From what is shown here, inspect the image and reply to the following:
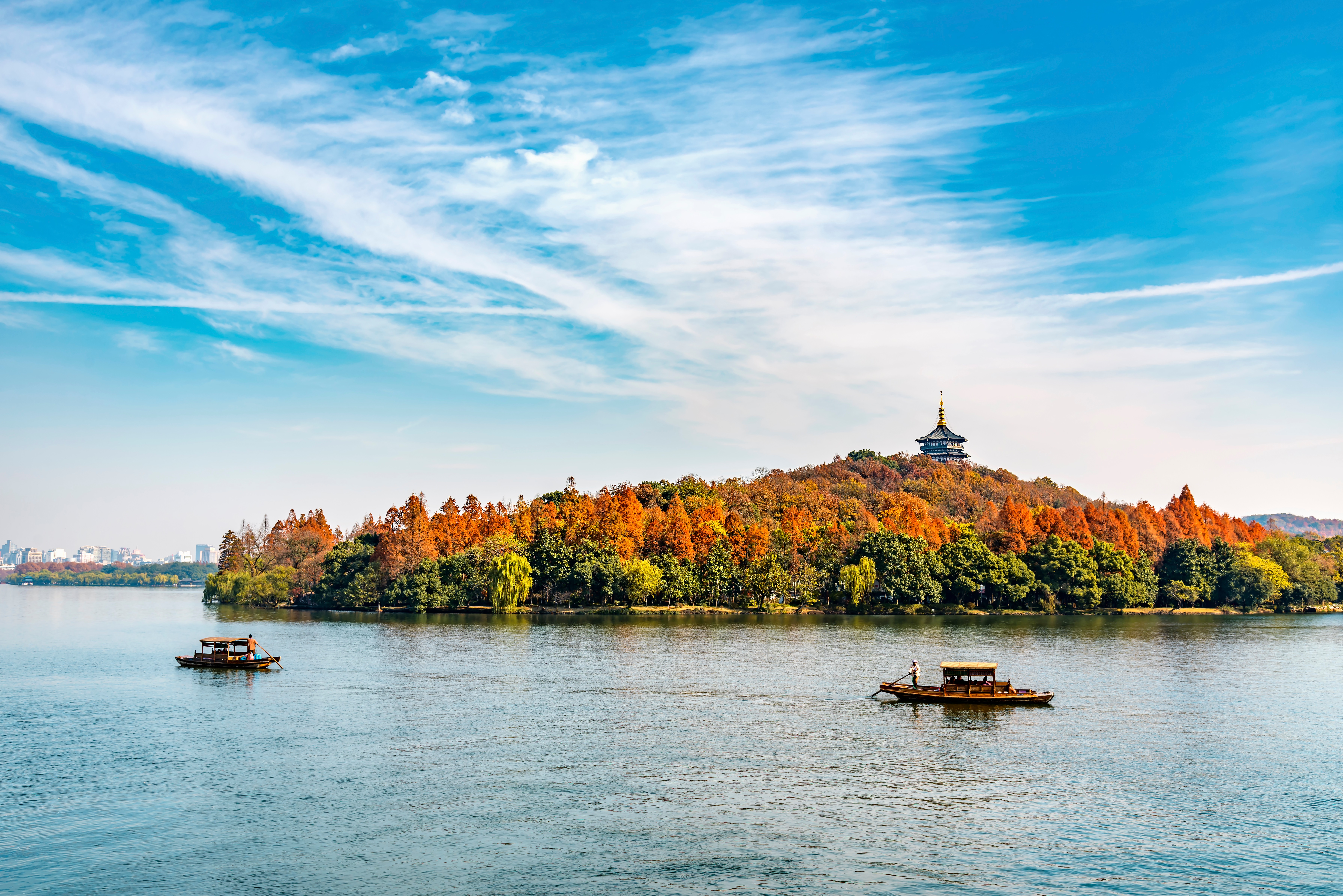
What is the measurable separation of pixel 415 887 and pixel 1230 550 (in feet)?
549

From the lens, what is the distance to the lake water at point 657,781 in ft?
86.6

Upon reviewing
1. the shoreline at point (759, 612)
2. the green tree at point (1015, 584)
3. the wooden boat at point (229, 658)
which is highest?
the green tree at point (1015, 584)

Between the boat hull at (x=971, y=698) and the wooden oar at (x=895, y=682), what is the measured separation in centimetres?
175

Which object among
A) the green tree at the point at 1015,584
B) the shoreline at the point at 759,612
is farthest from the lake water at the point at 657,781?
the green tree at the point at 1015,584

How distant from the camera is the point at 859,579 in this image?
452 feet

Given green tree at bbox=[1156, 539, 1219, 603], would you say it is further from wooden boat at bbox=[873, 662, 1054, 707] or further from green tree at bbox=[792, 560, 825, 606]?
wooden boat at bbox=[873, 662, 1054, 707]

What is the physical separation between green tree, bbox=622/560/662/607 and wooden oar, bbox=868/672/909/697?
73.8m

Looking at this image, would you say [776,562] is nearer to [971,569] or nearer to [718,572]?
[718,572]

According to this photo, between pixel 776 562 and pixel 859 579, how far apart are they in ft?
45.3

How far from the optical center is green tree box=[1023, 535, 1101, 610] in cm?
14138

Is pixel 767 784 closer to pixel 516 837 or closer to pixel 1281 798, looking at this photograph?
pixel 516 837

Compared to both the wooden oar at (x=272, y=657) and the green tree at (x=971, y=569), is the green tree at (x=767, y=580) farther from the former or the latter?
the wooden oar at (x=272, y=657)

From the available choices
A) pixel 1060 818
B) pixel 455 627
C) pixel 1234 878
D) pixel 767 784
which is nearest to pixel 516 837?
pixel 767 784

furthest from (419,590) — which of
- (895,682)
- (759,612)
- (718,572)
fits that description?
(895,682)
